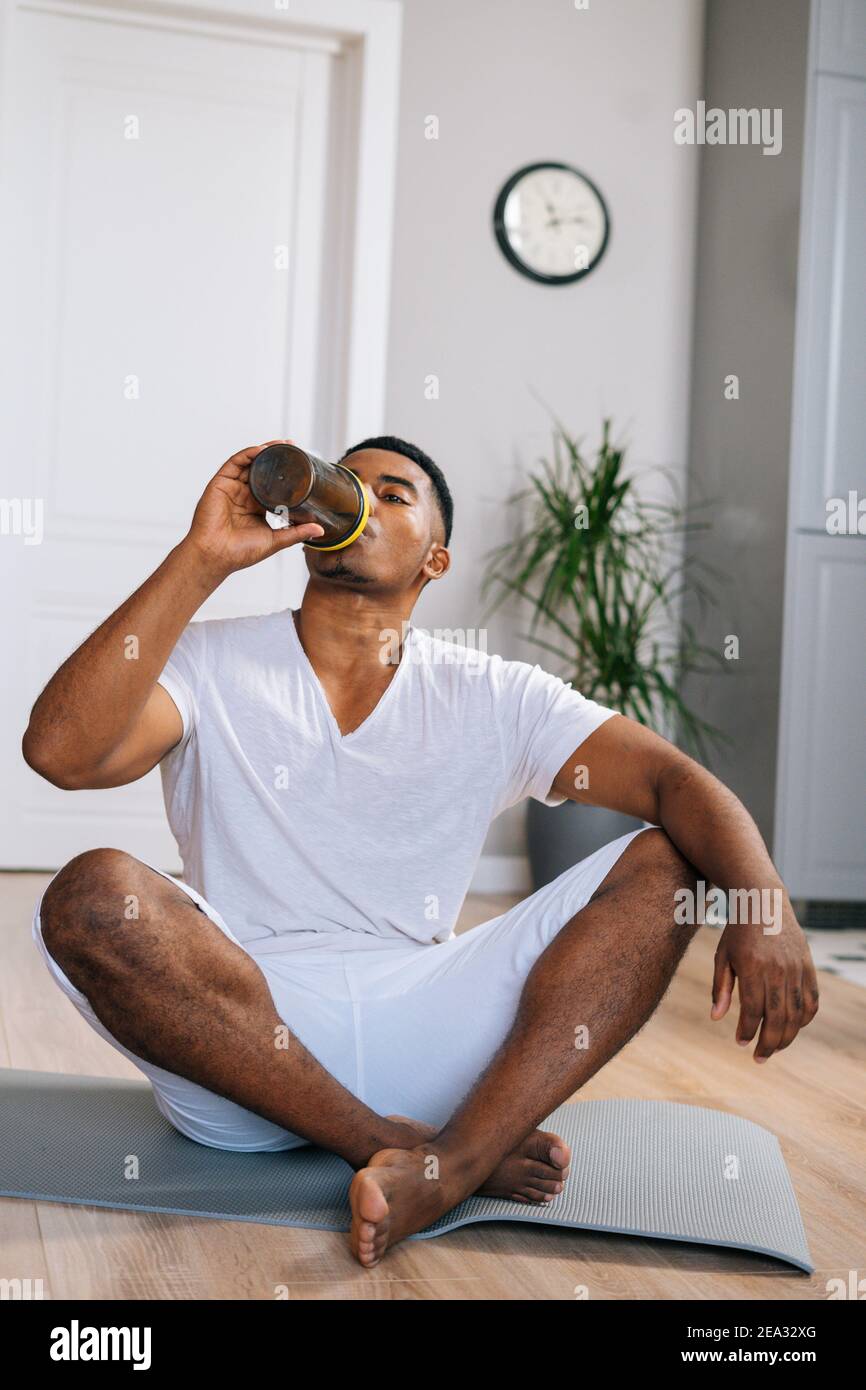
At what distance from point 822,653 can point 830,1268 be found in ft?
7.78

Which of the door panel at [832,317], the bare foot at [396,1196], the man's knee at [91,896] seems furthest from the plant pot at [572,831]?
the man's knee at [91,896]

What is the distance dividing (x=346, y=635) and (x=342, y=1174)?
0.60 m

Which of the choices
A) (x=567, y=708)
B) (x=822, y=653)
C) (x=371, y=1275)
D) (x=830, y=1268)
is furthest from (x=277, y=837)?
(x=822, y=653)

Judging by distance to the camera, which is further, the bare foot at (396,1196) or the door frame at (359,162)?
the door frame at (359,162)

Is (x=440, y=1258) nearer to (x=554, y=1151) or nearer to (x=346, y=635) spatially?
(x=554, y=1151)

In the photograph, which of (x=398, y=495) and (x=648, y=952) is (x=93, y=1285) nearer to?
(x=648, y=952)

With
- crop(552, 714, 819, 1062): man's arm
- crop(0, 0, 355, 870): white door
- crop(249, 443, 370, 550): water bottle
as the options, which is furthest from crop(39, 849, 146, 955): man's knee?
crop(0, 0, 355, 870): white door

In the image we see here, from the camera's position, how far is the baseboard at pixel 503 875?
3836 mm

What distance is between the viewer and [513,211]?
3.86m

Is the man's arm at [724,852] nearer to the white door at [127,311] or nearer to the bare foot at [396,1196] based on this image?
the bare foot at [396,1196]

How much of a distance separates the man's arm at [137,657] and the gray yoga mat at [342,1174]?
1.40 feet

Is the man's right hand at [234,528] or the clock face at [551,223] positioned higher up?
the clock face at [551,223]

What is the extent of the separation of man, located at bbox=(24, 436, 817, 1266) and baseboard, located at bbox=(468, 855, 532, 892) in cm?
222
